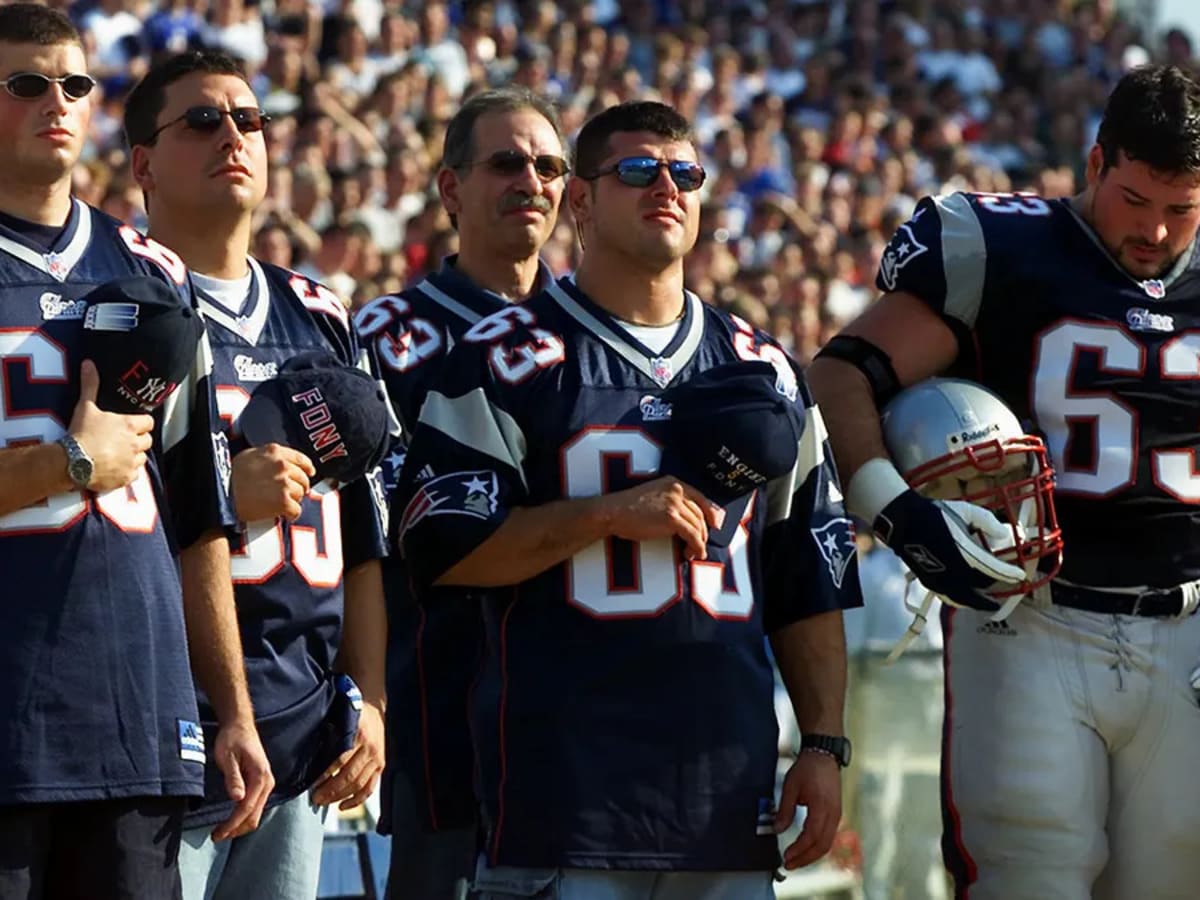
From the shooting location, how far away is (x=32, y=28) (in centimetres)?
406

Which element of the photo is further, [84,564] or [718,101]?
[718,101]

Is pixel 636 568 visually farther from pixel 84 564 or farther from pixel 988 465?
pixel 84 564

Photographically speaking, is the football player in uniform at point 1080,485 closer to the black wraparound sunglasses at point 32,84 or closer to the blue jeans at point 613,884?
the blue jeans at point 613,884

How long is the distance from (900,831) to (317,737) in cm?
393

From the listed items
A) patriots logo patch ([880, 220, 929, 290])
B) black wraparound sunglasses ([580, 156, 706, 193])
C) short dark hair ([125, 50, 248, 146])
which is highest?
short dark hair ([125, 50, 248, 146])

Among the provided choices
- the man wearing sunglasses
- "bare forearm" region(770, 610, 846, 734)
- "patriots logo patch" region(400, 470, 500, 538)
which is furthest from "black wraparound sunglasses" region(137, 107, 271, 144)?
"bare forearm" region(770, 610, 846, 734)

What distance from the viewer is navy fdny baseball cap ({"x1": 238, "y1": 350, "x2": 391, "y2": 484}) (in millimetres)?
4344

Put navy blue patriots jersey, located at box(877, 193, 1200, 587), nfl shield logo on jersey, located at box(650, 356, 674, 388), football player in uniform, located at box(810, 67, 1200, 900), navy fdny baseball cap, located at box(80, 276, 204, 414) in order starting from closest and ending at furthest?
navy fdny baseball cap, located at box(80, 276, 204, 414) → nfl shield logo on jersey, located at box(650, 356, 674, 388) → football player in uniform, located at box(810, 67, 1200, 900) → navy blue patriots jersey, located at box(877, 193, 1200, 587)

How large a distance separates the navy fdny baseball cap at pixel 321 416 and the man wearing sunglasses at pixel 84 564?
22 centimetres

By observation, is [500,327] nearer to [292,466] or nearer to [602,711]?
[292,466]

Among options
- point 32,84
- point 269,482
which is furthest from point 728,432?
point 32,84

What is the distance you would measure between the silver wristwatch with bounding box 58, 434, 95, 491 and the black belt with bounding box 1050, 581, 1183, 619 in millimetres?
2161

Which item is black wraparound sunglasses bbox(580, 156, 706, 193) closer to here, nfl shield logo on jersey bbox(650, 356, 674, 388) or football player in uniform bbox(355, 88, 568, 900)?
nfl shield logo on jersey bbox(650, 356, 674, 388)

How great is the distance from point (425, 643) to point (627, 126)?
1.33 m
